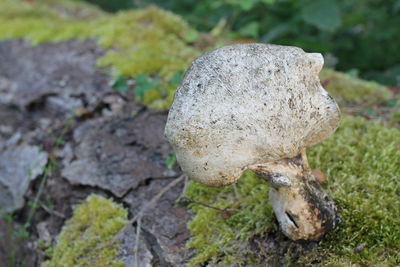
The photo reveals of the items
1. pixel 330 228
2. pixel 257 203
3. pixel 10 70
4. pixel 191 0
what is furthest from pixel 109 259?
pixel 191 0

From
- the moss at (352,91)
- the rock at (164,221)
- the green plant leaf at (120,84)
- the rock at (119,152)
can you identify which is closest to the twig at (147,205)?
the rock at (164,221)

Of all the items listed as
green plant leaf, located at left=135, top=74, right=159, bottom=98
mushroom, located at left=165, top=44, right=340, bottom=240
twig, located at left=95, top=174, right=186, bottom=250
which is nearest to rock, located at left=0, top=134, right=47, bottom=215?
green plant leaf, located at left=135, top=74, right=159, bottom=98

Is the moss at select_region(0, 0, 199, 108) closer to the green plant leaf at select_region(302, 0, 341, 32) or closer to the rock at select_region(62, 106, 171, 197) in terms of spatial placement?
the rock at select_region(62, 106, 171, 197)

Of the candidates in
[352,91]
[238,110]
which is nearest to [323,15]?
[352,91]

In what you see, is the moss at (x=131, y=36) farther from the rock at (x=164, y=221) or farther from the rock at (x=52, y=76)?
the rock at (x=164, y=221)

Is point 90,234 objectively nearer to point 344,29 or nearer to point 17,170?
point 17,170

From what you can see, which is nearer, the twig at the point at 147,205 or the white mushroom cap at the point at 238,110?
the white mushroom cap at the point at 238,110

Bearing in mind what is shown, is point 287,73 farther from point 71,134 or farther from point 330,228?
point 71,134
